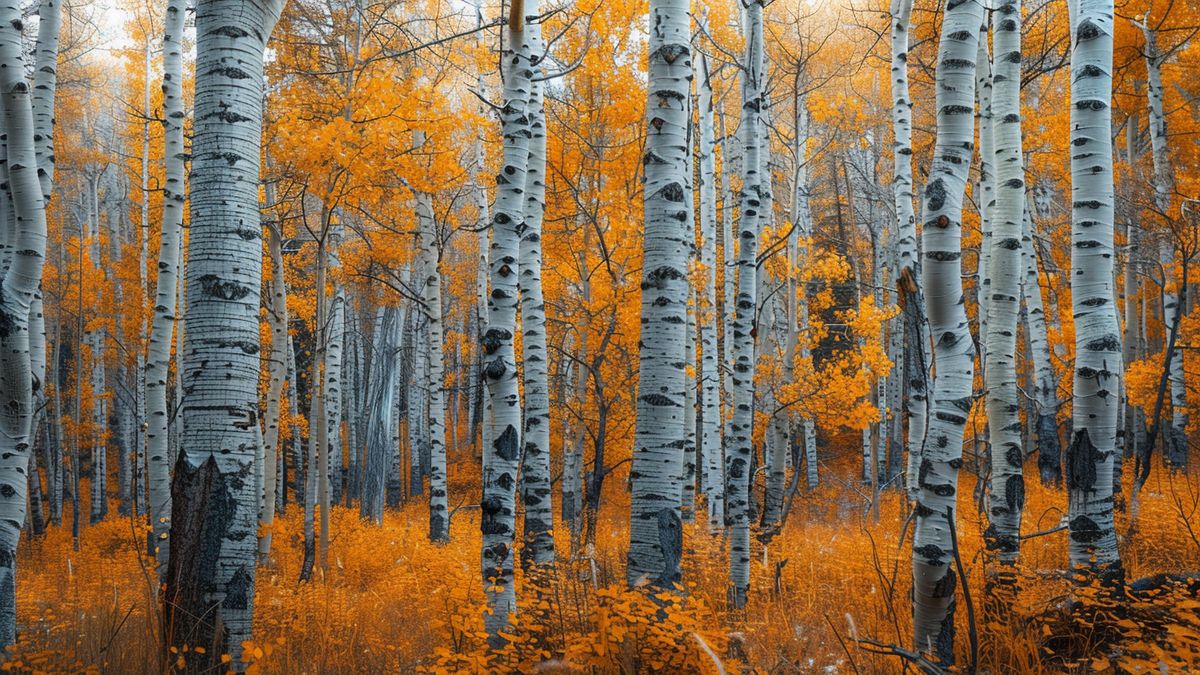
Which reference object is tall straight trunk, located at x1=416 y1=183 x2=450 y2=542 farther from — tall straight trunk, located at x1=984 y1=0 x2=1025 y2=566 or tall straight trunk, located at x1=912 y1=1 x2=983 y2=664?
tall straight trunk, located at x1=912 y1=1 x2=983 y2=664

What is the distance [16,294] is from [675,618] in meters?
4.14

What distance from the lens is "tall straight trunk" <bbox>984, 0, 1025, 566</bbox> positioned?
5.12 m

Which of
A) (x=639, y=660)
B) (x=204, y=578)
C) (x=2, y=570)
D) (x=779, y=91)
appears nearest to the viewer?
(x=204, y=578)

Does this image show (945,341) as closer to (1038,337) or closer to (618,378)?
(1038,337)

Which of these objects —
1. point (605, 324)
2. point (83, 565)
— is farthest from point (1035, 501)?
point (83, 565)

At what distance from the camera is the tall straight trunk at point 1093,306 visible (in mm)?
4133

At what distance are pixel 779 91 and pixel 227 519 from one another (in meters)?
15.6

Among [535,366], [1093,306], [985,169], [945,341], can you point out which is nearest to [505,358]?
[535,366]

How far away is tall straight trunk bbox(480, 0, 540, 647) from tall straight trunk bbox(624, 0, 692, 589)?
0.79 m

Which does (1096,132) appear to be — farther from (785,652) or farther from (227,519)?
(227,519)

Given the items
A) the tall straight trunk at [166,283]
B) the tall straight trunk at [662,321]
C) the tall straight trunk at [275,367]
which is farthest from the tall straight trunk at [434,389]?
the tall straight trunk at [662,321]

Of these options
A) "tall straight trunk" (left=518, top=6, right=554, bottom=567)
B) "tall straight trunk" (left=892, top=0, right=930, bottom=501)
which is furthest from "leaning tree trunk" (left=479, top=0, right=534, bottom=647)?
"tall straight trunk" (left=892, top=0, right=930, bottom=501)

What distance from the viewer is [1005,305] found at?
17.8ft

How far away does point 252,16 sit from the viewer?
3.09 metres
